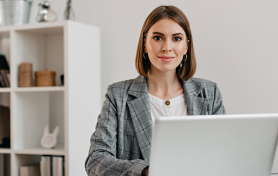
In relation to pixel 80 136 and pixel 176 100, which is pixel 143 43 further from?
pixel 80 136

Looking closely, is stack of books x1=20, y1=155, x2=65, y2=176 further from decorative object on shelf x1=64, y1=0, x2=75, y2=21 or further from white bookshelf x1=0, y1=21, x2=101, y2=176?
decorative object on shelf x1=64, y1=0, x2=75, y2=21

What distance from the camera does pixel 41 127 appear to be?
8.00 ft

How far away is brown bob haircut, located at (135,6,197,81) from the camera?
1293mm

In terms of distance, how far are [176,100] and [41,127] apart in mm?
1459

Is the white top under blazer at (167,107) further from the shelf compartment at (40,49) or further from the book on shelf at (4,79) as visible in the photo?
the book on shelf at (4,79)

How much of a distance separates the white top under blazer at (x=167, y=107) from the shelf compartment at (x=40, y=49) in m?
1.13

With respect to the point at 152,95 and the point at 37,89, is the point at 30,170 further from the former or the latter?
the point at 152,95

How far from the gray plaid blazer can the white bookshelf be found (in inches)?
30.3

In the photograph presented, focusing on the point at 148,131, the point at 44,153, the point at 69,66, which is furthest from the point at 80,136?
the point at 148,131

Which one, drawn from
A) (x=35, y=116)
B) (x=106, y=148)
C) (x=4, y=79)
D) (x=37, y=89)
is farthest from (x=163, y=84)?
(x=4, y=79)

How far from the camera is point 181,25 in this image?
1300 millimetres

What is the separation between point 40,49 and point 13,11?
1.17 ft

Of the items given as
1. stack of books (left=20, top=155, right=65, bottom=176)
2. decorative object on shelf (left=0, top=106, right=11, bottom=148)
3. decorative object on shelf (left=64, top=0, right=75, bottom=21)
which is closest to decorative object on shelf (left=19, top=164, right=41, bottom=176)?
stack of books (left=20, top=155, right=65, bottom=176)

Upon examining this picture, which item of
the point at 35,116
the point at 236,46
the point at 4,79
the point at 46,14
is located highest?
the point at 46,14
